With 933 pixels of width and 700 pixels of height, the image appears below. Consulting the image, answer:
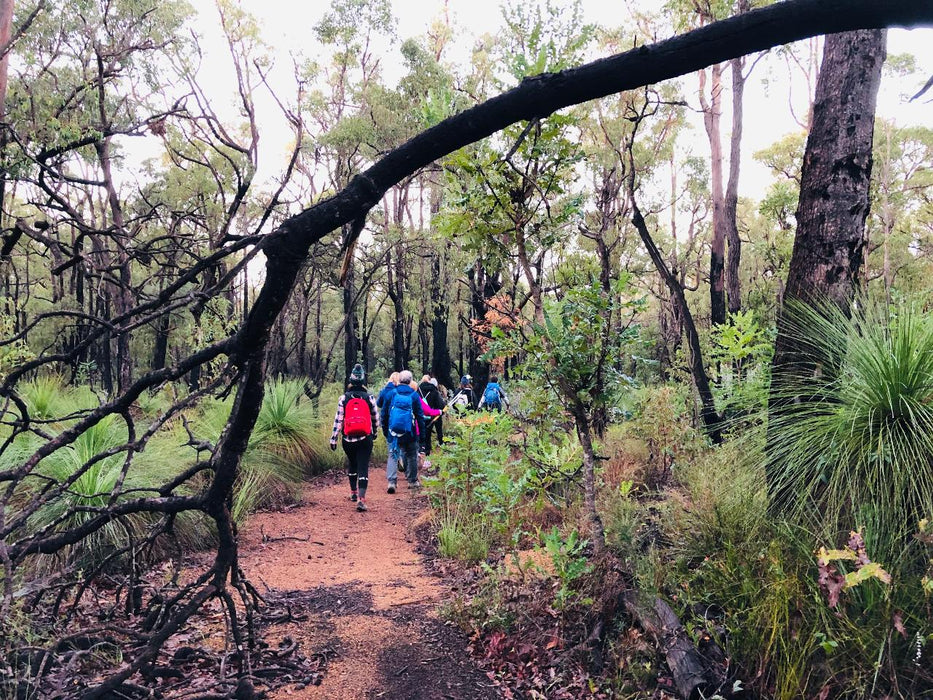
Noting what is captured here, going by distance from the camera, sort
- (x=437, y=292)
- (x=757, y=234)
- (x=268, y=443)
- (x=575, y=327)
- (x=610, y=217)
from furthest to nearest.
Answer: (x=757, y=234), (x=437, y=292), (x=610, y=217), (x=268, y=443), (x=575, y=327)

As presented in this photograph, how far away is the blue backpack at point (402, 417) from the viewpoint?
8.95 meters

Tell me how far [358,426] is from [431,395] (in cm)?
350

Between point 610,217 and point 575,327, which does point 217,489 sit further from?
point 610,217

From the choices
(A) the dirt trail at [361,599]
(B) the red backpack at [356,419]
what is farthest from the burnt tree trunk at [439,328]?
(A) the dirt trail at [361,599]

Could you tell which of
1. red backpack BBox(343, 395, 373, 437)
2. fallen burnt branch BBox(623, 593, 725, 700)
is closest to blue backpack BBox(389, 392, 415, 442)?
red backpack BBox(343, 395, 373, 437)

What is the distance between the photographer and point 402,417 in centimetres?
898

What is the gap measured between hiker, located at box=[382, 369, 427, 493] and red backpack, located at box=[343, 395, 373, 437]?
2.31ft

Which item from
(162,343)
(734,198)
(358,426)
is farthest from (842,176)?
(162,343)

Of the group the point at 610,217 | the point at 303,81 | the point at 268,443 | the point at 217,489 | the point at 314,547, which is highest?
the point at 303,81

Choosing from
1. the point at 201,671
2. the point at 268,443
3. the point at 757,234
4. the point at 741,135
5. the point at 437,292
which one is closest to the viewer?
the point at 201,671

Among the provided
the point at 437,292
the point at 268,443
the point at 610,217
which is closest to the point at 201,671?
the point at 268,443

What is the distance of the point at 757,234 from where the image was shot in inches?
Answer: 1000

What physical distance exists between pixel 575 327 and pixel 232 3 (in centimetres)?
1400

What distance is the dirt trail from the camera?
377cm
